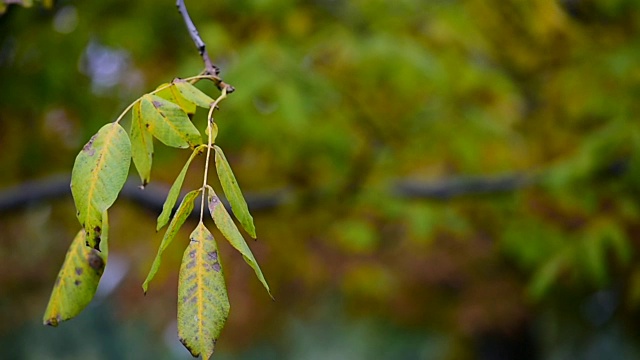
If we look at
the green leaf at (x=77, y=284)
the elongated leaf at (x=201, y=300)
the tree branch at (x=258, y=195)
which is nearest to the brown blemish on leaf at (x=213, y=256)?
the elongated leaf at (x=201, y=300)

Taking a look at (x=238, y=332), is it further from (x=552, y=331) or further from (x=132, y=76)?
(x=552, y=331)

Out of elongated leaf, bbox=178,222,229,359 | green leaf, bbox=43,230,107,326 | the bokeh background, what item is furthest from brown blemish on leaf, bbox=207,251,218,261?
the bokeh background

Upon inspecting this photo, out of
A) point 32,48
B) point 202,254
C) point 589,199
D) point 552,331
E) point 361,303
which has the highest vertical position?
point 202,254

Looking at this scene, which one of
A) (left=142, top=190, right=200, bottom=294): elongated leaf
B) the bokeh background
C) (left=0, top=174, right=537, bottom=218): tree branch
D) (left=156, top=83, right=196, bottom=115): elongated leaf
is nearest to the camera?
(left=142, top=190, right=200, bottom=294): elongated leaf

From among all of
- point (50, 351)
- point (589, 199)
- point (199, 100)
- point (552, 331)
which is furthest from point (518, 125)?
point (50, 351)

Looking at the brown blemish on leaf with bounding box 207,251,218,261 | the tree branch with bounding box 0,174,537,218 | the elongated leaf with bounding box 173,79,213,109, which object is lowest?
the tree branch with bounding box 0,174,537,218

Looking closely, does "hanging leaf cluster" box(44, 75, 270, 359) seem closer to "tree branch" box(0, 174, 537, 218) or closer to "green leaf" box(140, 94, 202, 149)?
"green leaf" box(140, 94, 202, 149)
